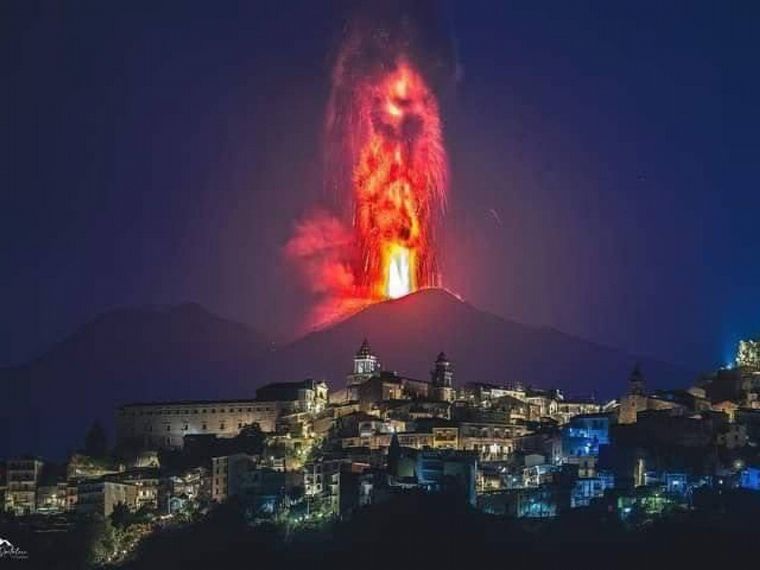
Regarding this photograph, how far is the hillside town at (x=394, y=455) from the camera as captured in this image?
57.5 metres

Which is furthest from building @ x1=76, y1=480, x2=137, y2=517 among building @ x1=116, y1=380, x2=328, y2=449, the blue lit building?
the blue lit building

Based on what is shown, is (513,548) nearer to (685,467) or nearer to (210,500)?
(685,467)

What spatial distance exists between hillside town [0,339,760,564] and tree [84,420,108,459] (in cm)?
13

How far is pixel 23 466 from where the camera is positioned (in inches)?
2670

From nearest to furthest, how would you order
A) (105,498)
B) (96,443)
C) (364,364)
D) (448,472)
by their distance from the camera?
1. (448,472)
2. (105,498)
3. (96,443)
4. (364,364)

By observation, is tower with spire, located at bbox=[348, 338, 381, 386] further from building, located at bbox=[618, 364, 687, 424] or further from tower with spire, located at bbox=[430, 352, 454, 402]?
building, located at bbox=[618, 364, 687, 424]

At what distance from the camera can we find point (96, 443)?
7344 centimetres

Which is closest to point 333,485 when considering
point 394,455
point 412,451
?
point 394,455

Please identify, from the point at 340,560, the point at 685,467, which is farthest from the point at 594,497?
the point at 340,560

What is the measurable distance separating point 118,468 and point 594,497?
21923 mm

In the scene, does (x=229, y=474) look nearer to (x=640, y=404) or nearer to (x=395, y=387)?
(x=395, y=387)

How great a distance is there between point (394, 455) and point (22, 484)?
1648 cm

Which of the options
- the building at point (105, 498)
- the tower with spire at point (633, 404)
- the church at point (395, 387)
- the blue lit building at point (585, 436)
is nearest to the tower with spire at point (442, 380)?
the church at point (395, 387)

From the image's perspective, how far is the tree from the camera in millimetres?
72562
